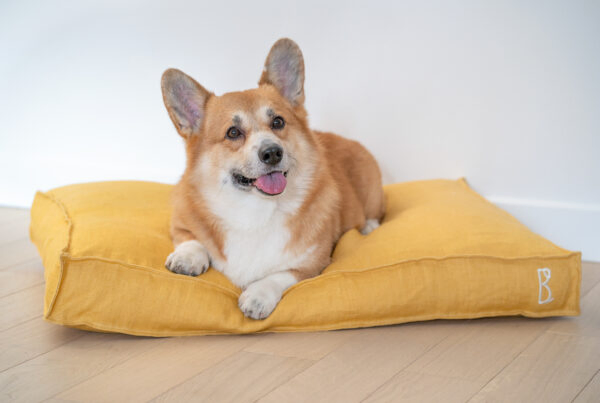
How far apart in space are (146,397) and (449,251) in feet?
3.34

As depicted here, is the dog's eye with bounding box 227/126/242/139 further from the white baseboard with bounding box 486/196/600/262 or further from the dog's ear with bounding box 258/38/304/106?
the white baseboard with bounding box 486/196/600/262

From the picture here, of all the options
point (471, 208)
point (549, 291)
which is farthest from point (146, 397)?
point (471, 208)

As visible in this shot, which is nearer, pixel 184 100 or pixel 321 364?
pixel 321 364

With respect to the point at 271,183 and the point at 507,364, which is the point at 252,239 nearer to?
the point at 271,183

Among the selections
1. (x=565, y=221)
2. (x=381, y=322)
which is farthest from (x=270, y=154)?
(x=565, y=221)

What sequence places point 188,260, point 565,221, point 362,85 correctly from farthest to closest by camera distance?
1. point 362,85
2. point 565,221
3. point 188,260

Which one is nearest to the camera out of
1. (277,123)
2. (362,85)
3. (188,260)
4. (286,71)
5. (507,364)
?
(507,364)

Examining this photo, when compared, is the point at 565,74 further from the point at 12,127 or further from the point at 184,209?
the point at 12,127

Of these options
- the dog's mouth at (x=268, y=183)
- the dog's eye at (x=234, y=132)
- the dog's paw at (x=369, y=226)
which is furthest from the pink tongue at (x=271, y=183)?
the dog's paw at (x=369, y=226)

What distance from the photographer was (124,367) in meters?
1.52

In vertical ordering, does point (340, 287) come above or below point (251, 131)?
below

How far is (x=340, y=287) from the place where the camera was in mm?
1723

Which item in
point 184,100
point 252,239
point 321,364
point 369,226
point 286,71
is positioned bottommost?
point 321,364

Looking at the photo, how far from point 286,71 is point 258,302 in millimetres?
872
